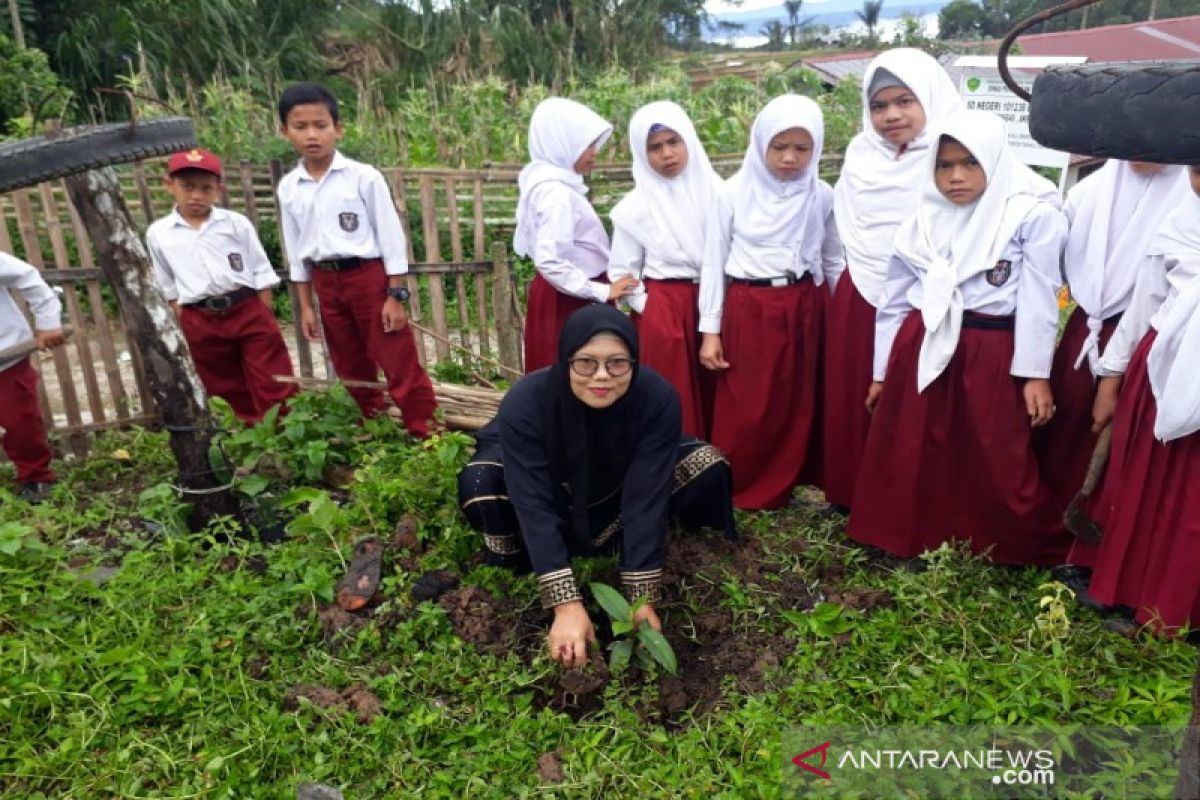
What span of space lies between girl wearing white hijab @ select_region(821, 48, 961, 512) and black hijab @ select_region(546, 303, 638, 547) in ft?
3.61

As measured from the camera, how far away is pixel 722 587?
2.82m

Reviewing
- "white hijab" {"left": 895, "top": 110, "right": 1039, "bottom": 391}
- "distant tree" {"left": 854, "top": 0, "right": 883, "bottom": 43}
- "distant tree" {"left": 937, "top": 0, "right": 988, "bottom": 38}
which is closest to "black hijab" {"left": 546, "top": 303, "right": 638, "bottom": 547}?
"white hijab" {"left": 895, "top": 110, "right": 1039, "bottom": 391}

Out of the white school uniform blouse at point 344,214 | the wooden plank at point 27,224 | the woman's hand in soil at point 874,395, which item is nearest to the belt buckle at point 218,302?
the white school uniform blouse at point 344,214

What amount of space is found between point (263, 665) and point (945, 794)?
1901 mm

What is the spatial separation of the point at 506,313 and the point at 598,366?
2908 mm

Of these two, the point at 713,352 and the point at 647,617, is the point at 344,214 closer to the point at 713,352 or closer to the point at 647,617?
the point at 713,352

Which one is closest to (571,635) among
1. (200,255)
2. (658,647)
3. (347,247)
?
(658,647)

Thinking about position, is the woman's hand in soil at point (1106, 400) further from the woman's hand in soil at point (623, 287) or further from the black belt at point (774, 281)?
the woman's hand in soil at point (623, 287)

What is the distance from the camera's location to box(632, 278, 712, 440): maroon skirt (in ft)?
11.8

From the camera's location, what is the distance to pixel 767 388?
3.44m

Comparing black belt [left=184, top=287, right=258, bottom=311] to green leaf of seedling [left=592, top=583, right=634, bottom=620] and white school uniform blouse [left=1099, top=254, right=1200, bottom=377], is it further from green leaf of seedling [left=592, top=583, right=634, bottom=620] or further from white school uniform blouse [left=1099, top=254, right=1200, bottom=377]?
white school uniform blouse [left=1099, top=254, right=1200, bottom=377]

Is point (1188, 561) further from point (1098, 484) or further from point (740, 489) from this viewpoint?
point (740, 489)

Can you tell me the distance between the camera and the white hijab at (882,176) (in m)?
3.01

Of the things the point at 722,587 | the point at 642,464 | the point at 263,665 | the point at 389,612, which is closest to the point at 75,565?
the point at 263,665
